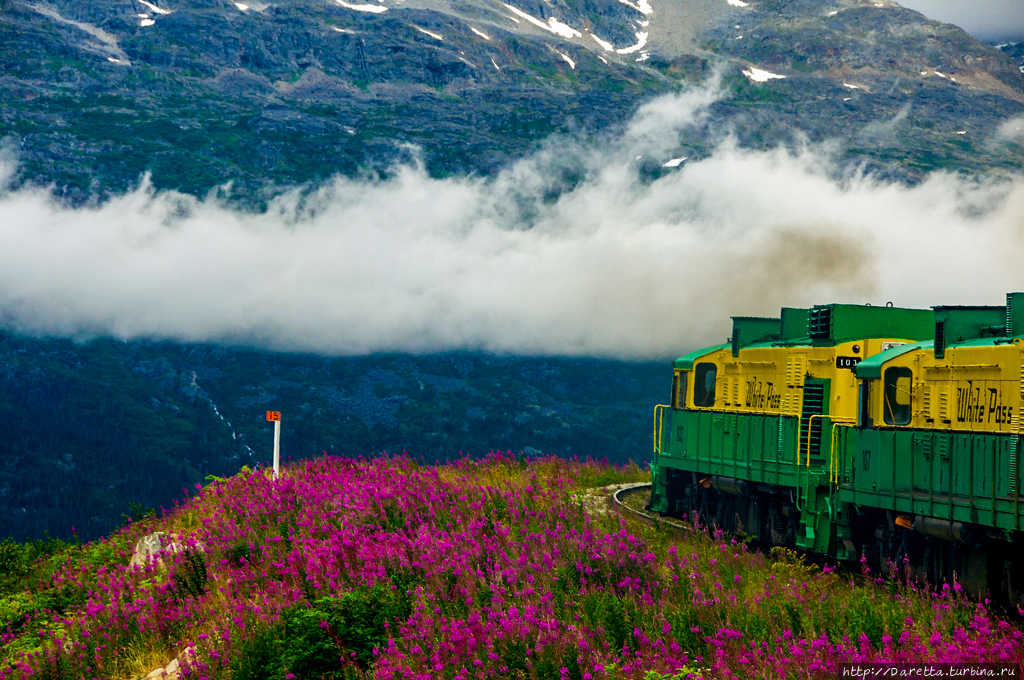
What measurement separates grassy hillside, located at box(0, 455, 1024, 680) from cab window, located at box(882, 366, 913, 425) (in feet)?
10.1

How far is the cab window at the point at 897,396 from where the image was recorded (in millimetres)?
15625

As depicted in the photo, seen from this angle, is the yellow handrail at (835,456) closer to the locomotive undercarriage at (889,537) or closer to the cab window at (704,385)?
the locomotive undercarriage at (889,537)

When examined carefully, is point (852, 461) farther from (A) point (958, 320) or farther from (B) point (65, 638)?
(B) point (65, 638)

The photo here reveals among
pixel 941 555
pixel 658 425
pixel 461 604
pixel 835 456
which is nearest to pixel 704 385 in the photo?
pixel 658 425

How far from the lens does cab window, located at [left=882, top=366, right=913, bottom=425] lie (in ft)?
51.3

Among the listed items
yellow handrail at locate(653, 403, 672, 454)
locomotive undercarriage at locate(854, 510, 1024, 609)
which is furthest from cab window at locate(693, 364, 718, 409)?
locomotive undercarriage at locate(854, 510, 1024, 609)

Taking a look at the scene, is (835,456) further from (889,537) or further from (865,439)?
(889,537)

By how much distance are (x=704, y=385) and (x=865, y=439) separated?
715 cm

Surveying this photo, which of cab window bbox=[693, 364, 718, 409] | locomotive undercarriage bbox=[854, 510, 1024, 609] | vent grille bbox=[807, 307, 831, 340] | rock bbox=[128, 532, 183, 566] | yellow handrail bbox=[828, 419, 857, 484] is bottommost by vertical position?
rock bbox=[128, 532, 183, 566]

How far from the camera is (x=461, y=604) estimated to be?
33.0 feet

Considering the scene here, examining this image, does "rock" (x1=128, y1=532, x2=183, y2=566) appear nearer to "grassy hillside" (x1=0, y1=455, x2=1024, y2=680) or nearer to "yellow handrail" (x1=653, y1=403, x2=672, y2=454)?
"grassy hillside" (x1=0, y1=455, x2=1024, y2=680)

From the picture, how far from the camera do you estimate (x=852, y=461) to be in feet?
55.1

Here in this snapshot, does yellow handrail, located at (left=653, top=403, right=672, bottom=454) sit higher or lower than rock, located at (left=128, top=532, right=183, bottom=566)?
higher

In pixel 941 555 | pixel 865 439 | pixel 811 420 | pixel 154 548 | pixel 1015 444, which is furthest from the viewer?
pixel 811 420
